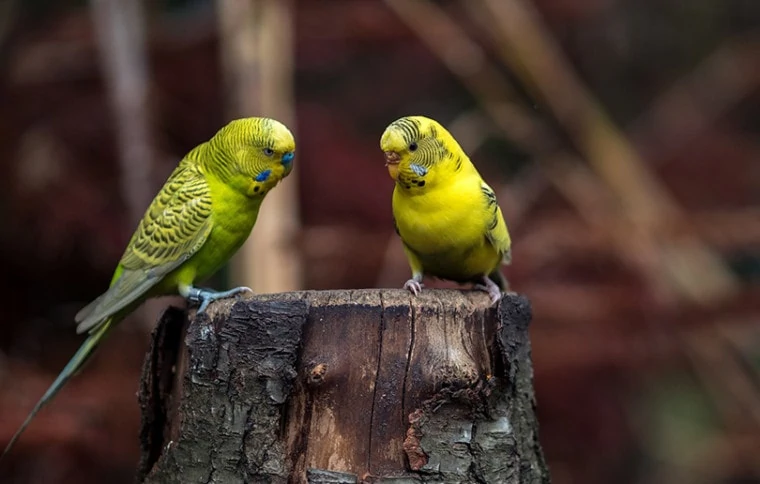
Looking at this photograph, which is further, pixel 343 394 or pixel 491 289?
pixel 491 289

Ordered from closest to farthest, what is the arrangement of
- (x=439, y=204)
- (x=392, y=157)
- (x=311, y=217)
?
1. (x=392, y=157)
2. (x=439, y=204)
3. (x=311, y=217)

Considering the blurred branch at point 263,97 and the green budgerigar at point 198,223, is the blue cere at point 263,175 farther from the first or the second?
the blurred branch at point 263,97

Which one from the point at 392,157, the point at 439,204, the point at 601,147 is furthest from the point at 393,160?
the point at 601,147

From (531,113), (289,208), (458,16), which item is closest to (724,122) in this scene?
(531,113)

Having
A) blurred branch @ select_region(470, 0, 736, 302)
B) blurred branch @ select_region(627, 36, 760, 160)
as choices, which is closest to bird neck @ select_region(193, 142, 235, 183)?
blurred branch @ select_region(470, 0, 736, 302)

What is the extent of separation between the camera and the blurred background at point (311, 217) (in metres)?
5.10

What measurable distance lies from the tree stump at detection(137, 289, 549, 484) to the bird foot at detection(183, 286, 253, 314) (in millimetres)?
195

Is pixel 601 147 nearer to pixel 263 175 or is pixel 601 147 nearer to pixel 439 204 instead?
pixel 439 204

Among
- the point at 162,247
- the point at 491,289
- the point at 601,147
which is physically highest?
the point at 601,147

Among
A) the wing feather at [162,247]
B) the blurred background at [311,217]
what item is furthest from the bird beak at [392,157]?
the blurred background at [311,217]

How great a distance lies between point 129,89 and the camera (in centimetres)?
551

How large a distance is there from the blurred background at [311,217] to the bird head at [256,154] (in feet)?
5.61

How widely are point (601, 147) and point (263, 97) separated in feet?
7.20

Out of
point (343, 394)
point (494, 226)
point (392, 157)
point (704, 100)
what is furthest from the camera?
point (704, 100)
